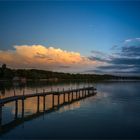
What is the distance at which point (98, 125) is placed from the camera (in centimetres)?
1842

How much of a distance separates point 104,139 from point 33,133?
500 cm

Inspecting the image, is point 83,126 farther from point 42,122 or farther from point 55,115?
point 55,115

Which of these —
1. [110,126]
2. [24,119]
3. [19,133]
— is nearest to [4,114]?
[24,119]

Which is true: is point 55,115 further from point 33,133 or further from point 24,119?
point 33,133

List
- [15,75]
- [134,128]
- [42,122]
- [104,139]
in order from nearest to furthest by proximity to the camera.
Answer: [104,139], [134,128], [42,122], [15,75]

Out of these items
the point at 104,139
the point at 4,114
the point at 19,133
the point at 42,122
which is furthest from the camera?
the point at 4,114

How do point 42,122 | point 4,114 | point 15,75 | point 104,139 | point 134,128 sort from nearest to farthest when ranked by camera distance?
1. point 104,139
2. point 134,128
3. point 42,122
4. point 4,114
5. point 15,75

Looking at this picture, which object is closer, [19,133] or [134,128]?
[19,133]

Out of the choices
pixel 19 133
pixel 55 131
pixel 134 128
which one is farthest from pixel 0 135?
pixel 134 128

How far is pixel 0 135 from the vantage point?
1509 cm

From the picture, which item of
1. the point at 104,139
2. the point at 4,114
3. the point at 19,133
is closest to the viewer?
the point at 104,139

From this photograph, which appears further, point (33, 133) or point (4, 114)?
point (4, 114)

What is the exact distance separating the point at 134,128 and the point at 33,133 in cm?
784

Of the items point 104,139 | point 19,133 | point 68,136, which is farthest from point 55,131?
point 104,139
